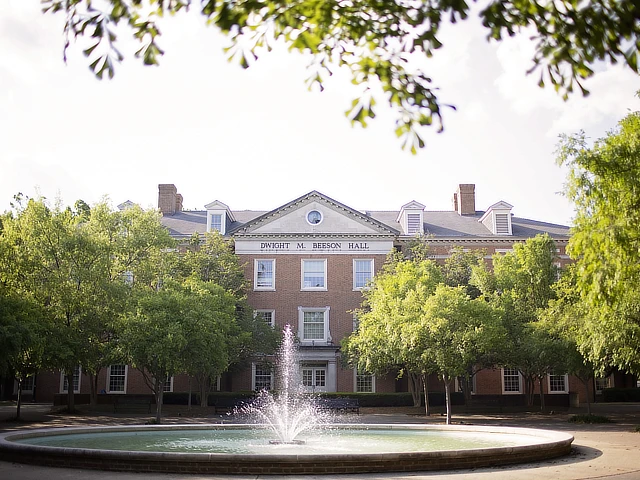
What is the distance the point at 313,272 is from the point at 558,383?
55.3 ft

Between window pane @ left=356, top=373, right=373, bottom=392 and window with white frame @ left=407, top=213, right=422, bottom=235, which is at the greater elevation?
window with white frame @ left=407, top=213, right=422, bottom=235

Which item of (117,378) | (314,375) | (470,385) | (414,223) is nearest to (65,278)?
(117,378)

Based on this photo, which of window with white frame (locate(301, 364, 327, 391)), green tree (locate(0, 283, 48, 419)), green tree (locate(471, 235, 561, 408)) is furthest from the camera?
window with white frame (locate(301, 364, 327, 391))

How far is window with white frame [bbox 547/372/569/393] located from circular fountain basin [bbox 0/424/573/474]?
2496 cm

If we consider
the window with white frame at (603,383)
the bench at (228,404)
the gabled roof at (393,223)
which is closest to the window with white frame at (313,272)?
the gabled roof at (393,223)

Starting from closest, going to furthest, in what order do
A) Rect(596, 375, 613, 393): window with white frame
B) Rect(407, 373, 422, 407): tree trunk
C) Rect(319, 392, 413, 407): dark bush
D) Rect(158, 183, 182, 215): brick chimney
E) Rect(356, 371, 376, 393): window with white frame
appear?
Rect(407, 373, 422, 407): tree trunk, Rect(319, 392, 413, 407): dark bush, Rect(356, 371, 376, 393): window with white frame, Rect(596, 375, 613, 393): window with white frame, Rect(158, 183, 182, 215): brick chimney

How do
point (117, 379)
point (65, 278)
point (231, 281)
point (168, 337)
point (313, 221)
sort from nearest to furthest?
point (168, 337) < point (65, 278) < point (231, 281) < point (117, 379) < point (313, 221)

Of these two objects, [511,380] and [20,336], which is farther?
[511,380]

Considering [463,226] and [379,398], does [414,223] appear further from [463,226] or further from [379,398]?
[379,398]

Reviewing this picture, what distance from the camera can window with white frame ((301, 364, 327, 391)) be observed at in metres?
40.9

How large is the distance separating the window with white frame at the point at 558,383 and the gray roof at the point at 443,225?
29.5 feet

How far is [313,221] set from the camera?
140 ft

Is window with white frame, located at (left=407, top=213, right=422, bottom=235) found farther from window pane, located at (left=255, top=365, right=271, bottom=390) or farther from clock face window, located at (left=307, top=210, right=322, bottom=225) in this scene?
window pane, located at (left=255, top=365, right=271, bottom=390)

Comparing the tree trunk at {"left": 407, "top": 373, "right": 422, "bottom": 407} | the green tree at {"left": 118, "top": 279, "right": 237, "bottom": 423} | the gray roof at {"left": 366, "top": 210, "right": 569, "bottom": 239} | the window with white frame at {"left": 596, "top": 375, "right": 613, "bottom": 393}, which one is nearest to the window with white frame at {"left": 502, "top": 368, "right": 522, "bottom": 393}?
the window with white frame at {"left": 596, "top": 375, "right": 613, "bottom": 393}
